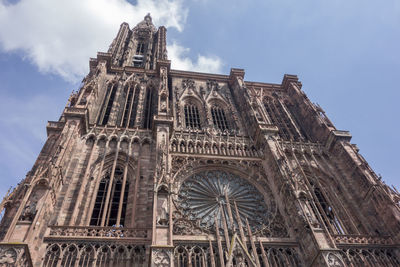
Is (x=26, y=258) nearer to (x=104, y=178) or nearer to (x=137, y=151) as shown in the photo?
(x=104, y=178)

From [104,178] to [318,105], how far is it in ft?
56.0

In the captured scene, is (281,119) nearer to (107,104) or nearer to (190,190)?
(190,190)

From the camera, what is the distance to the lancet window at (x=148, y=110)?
20.7m

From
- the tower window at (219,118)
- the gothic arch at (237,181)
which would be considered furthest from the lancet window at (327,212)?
the tower window at (219,118)

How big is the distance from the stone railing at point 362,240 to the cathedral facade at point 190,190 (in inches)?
2.0

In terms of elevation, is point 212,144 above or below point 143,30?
below

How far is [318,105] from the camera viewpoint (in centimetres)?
2350

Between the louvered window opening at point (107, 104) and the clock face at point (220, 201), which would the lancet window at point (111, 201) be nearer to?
the clock face at point (220, 201)

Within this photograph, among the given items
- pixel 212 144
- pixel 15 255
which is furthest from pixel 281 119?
pixel 15 255

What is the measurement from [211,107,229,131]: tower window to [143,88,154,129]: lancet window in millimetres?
4840

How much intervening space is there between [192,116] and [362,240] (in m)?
13.5

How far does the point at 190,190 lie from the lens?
16.3 meters

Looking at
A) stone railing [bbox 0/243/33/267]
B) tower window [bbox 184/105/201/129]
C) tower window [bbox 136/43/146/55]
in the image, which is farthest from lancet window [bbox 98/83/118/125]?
stone railing [bbox 0/243/33/267]

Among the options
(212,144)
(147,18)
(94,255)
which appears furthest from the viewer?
(147,18)
